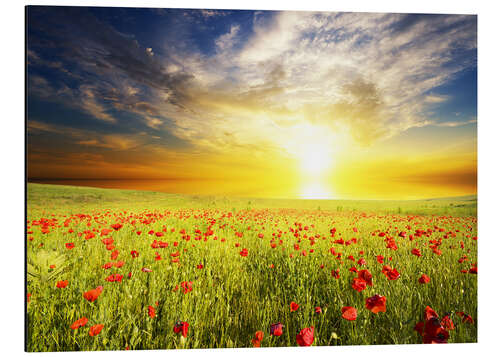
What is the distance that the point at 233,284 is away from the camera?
2.40m

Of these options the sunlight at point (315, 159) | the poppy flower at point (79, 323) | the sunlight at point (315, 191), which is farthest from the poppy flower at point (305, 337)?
the sunlight at point (315, 159)

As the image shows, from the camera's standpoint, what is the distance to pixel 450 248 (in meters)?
2.96

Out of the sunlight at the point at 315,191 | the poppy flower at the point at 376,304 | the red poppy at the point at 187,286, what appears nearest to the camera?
the poppy flower at the point at 376,304

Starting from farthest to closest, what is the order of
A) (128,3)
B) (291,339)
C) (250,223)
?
1. (250,223)
2. (128,3)
3. (291,339)

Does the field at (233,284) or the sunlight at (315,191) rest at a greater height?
the sunlight at (315,191)

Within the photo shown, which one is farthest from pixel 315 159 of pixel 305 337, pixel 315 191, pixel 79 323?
pixel 79 323

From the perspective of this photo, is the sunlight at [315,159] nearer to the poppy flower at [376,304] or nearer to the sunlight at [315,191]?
the sunlight at [315,191]

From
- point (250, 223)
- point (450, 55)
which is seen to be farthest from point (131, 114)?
point (450, 55)

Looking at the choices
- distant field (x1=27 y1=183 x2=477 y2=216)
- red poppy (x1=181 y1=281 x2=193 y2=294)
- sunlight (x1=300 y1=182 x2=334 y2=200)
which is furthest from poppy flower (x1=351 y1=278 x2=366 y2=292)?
distant field (x1=27 y1=183 x2=477 y2=216)

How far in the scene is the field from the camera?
1977 mm

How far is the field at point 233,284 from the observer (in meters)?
1.98

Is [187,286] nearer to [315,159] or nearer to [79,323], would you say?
[79,323]
